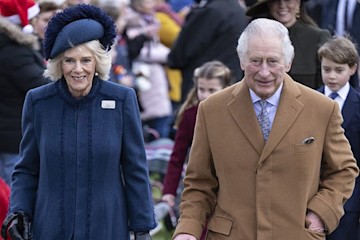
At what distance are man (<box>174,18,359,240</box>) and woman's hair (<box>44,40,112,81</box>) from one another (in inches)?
28.6

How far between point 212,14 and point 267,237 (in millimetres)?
5028

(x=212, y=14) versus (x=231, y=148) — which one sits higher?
(x=231, y=148)

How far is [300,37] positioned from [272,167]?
257cm

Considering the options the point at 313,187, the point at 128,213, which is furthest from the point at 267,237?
the point at 128,213

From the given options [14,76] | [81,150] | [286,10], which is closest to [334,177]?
[81,150]

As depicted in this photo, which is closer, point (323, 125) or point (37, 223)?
point (323, 125)

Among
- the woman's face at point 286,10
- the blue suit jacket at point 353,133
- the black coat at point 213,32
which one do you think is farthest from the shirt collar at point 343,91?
the black coat at point 213,32

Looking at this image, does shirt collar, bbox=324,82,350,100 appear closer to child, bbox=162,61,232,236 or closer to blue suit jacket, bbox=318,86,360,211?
blue suit jacket, bbox=318,86,360,211

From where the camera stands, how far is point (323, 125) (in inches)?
238

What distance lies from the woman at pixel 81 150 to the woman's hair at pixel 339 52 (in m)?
1.81

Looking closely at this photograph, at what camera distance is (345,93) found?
7.62 m

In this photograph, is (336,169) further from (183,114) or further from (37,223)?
(183,114)

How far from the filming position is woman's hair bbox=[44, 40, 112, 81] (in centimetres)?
650

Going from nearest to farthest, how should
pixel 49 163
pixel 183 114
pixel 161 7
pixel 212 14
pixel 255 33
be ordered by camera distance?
pixel 255 33
pixel 49 163
pixel 183 114
pixel 212 14
pixel 161 7
